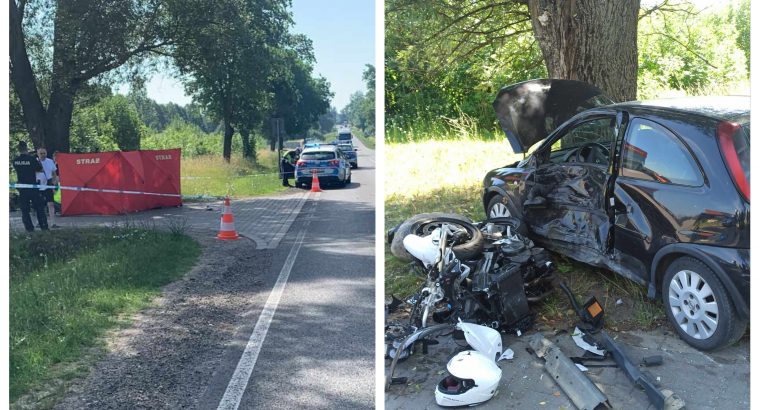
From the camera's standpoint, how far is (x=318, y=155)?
155 inches

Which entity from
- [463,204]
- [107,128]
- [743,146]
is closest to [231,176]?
[107,128]

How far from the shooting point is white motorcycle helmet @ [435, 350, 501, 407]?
2.87 metres

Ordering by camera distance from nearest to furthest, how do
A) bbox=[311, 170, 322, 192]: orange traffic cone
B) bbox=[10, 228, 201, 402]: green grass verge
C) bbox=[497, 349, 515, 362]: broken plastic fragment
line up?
bbox=[497, 349, 515, 362]: broken plastic fragment
bbox=[10, 228, 201, 402]: green grass verge
bbox=[311, 170, 322, 192]: orange traffic cone

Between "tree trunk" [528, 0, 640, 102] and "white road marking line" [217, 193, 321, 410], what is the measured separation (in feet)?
6.12

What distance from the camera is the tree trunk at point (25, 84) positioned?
394cm

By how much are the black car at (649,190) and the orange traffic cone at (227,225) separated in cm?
176

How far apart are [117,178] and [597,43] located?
3104 mm

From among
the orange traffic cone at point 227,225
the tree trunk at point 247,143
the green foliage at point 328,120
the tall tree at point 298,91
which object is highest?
the tall tree at point 298,91

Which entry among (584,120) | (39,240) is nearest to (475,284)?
(584,120)

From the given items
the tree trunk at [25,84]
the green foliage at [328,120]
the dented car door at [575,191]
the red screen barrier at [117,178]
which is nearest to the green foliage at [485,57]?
the green foliage at [328,120]

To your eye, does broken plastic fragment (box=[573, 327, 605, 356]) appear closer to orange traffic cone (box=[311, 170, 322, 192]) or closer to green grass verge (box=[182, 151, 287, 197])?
orange traffic cone (box=[311, 170, 322, 192])

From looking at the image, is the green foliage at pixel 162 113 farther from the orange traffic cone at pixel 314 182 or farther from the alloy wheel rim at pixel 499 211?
the alloy wheel rim at pixel 499 211

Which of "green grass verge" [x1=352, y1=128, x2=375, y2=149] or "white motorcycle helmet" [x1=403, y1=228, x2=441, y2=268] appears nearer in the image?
"green grass verge" [x1=352, y1=128, x2=375, y2=149]

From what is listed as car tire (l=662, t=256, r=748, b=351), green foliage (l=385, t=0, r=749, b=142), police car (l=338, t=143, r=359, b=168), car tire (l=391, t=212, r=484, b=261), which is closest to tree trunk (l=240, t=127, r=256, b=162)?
police car (l=338, t=143, r=359, b=168)
